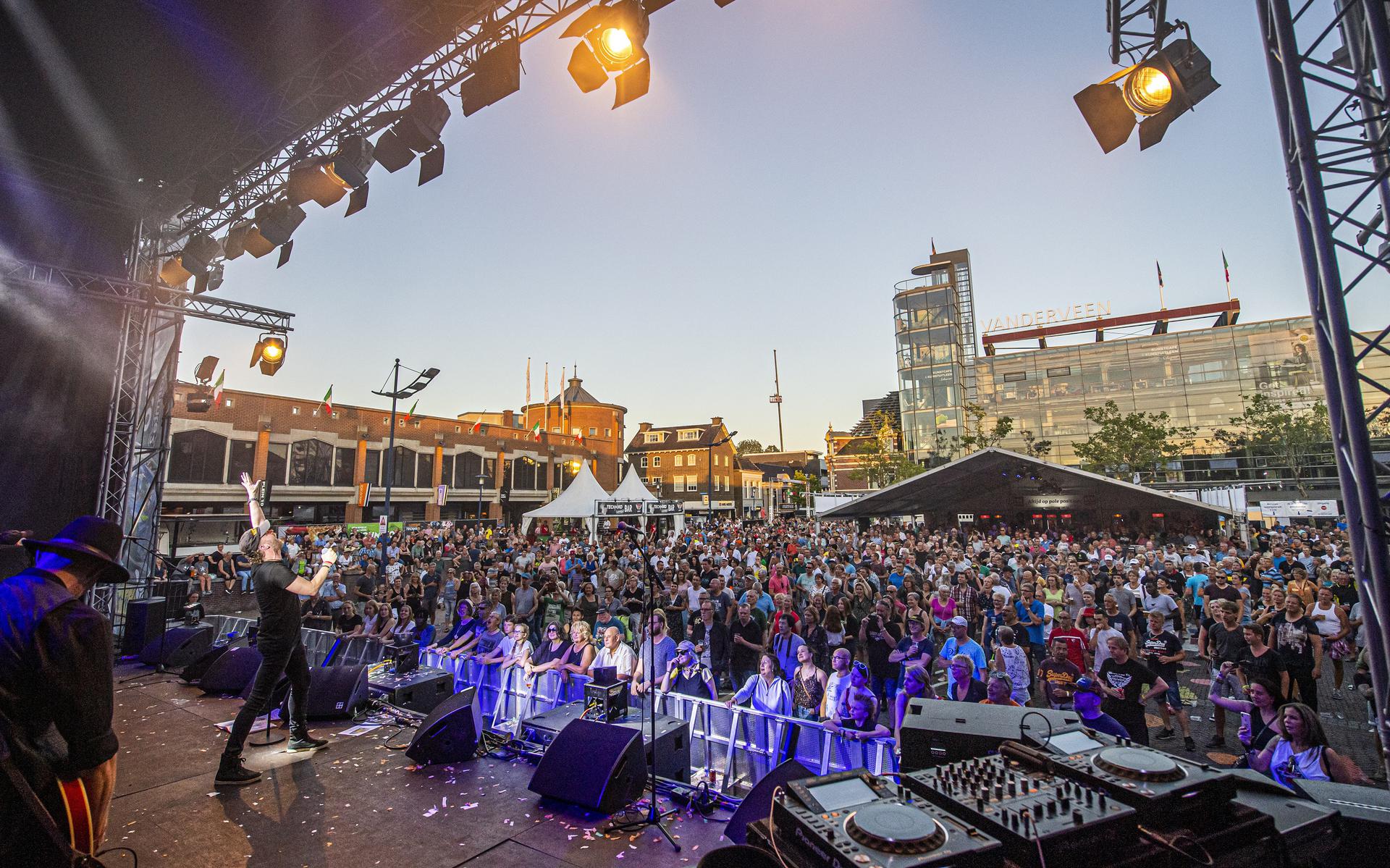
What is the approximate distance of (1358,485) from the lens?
393cm

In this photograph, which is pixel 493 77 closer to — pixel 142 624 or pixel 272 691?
pixel 272 691

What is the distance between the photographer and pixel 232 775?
484 centimetres

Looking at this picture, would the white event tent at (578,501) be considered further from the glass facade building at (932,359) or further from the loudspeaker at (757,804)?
the glass facade building at (932,359)

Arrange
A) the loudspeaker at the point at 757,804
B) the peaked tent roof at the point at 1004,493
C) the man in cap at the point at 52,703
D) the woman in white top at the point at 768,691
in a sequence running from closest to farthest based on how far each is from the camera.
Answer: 1. the man in cap at the point at 52,703
2. the loudspeaker at the point at 757,804
3. the woman in white top at the point at 768,691
4. the peaked tent roof at the point at 1004,493

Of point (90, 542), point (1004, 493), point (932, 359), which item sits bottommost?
point (90, 542)

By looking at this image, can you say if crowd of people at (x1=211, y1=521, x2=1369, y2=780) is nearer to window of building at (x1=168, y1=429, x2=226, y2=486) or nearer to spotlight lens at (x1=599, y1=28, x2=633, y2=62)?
spotlight lens at (x1=599, y1=28, x2=633, y2=62)

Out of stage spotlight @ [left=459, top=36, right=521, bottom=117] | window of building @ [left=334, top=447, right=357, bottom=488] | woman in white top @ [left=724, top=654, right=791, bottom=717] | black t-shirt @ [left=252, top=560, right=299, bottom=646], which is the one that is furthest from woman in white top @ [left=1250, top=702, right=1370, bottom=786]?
window of building @ [left=334, top=447, right=357, bottom=488]

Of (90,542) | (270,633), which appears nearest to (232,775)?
(270,633)

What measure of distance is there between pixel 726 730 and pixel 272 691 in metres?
3.99

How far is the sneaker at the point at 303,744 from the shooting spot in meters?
5.51

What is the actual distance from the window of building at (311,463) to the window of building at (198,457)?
357 cm

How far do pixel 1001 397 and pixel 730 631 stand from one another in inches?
2057

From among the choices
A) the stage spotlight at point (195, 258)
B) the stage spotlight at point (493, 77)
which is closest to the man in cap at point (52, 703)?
the stage spotlight at point (493, 77)

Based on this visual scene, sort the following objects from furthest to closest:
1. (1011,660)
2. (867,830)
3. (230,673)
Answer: (230,673)
(1011,660)
(867,830)
